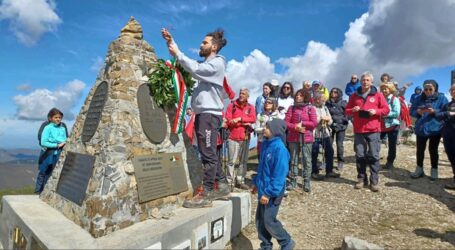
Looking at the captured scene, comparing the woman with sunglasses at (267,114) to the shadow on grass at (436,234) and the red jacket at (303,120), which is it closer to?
the red jacket at (303,120)

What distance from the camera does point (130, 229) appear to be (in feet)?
15.0

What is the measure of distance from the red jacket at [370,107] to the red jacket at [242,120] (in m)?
2.53

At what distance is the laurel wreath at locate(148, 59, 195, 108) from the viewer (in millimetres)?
5723

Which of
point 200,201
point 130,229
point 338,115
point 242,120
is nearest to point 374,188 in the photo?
point 338,115

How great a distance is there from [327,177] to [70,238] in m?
7.55

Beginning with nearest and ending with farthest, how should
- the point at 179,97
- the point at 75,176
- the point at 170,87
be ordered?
the point at 75,176, the point at 179,97, the point at 170,87

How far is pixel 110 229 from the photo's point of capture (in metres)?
4.46

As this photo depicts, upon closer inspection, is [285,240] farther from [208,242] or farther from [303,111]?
[303,111]

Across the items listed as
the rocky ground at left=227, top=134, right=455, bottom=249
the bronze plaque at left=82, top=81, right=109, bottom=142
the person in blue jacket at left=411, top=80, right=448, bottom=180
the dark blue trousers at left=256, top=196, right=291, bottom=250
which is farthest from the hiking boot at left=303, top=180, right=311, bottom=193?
the bronze plaque at left=82, top=81, right=109, bottom=142

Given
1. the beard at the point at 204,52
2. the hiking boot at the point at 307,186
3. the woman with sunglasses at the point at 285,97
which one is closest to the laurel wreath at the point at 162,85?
the beard at the point at 204,52

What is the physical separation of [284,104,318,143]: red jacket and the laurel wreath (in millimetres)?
3444

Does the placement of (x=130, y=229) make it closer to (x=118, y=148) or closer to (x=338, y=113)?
(x=118, y=148)

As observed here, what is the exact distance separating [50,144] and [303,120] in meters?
6.49

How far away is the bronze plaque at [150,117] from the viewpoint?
5402mm
